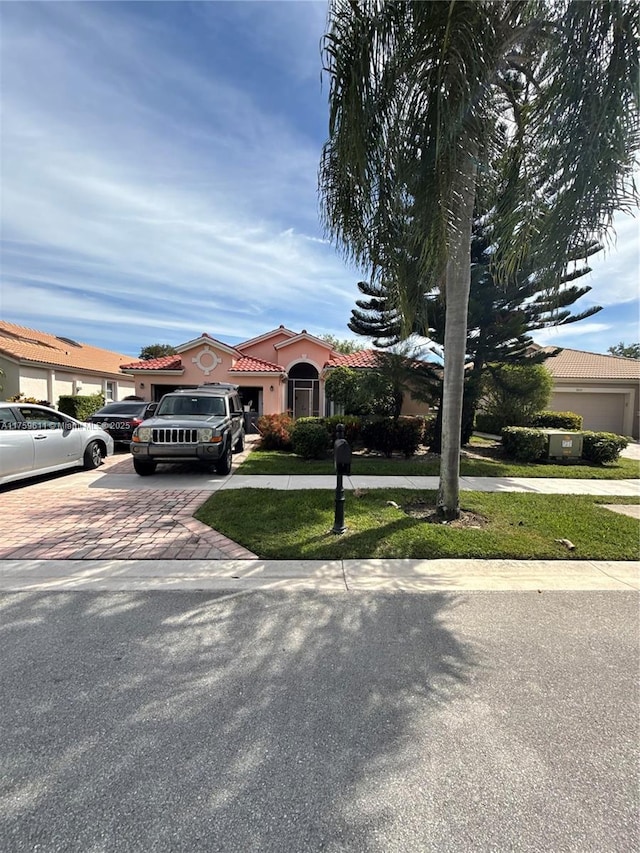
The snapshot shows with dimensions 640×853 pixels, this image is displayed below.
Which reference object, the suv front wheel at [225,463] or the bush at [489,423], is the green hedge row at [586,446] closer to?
the bush at [489,423]

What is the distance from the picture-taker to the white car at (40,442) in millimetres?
7516

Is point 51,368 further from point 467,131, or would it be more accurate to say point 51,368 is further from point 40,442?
point 467,131

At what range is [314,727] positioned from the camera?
91.9 inches

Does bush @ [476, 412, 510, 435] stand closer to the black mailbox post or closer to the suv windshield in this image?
A: the suv windshield

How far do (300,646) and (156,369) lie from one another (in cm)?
1773

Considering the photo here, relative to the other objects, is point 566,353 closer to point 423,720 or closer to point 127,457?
point 127,457

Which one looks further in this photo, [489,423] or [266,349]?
[266,349]

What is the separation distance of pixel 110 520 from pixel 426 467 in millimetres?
7460

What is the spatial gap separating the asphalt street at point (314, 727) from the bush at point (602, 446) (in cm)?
970

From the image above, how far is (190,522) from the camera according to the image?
6.02 m

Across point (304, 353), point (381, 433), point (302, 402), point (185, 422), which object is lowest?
point (381, 433)

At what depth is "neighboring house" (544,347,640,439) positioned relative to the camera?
2200 centimetres

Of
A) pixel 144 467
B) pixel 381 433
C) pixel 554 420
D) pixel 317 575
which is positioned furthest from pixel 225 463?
pixel 554 420

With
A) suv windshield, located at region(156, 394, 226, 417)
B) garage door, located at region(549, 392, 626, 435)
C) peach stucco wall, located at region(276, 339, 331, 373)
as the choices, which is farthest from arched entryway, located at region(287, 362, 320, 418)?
garage door, located at region(549, 392, 626, 435)
